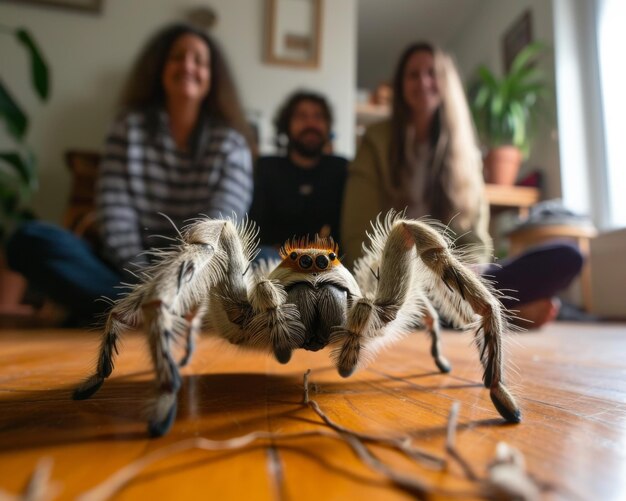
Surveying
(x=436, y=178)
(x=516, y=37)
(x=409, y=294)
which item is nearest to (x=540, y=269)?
(x=436, y=178)

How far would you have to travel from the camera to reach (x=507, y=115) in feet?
11.6

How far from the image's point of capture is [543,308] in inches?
79.0

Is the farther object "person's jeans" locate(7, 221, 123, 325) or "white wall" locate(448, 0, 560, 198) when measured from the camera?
"white wall" locate(448, 0, 560, 198)

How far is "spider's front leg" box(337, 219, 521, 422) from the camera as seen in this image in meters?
0.56

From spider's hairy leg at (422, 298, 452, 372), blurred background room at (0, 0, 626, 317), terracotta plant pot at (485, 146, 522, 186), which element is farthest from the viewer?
terracotta plant pot at (485, 146, 522, 186)

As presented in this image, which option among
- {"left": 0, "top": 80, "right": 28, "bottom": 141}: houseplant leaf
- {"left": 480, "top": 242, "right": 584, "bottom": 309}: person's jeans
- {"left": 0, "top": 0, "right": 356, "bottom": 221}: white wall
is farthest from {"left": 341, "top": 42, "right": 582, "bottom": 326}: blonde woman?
{"left": 0, "top": 80, "right": 28, "bottom": 141}: houseplant leaf

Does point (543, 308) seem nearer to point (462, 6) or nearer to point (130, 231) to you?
point (130, 231)

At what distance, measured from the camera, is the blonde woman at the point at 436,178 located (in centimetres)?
169

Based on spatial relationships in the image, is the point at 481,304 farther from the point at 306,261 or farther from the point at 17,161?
the point at 17,161

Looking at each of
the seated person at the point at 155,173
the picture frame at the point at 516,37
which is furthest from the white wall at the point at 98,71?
the picture frame at the point at 516,37

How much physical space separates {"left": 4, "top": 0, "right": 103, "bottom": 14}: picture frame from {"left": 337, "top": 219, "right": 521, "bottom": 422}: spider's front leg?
12.5 ft

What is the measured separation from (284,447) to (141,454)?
14 cm

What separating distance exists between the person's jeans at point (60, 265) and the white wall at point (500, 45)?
3.41 meters

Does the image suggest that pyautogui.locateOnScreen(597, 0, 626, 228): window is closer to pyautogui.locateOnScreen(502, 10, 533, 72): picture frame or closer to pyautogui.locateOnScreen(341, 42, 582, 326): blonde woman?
pyautogui.locateOnScreen(502, 10, 533, 72): picture frame
